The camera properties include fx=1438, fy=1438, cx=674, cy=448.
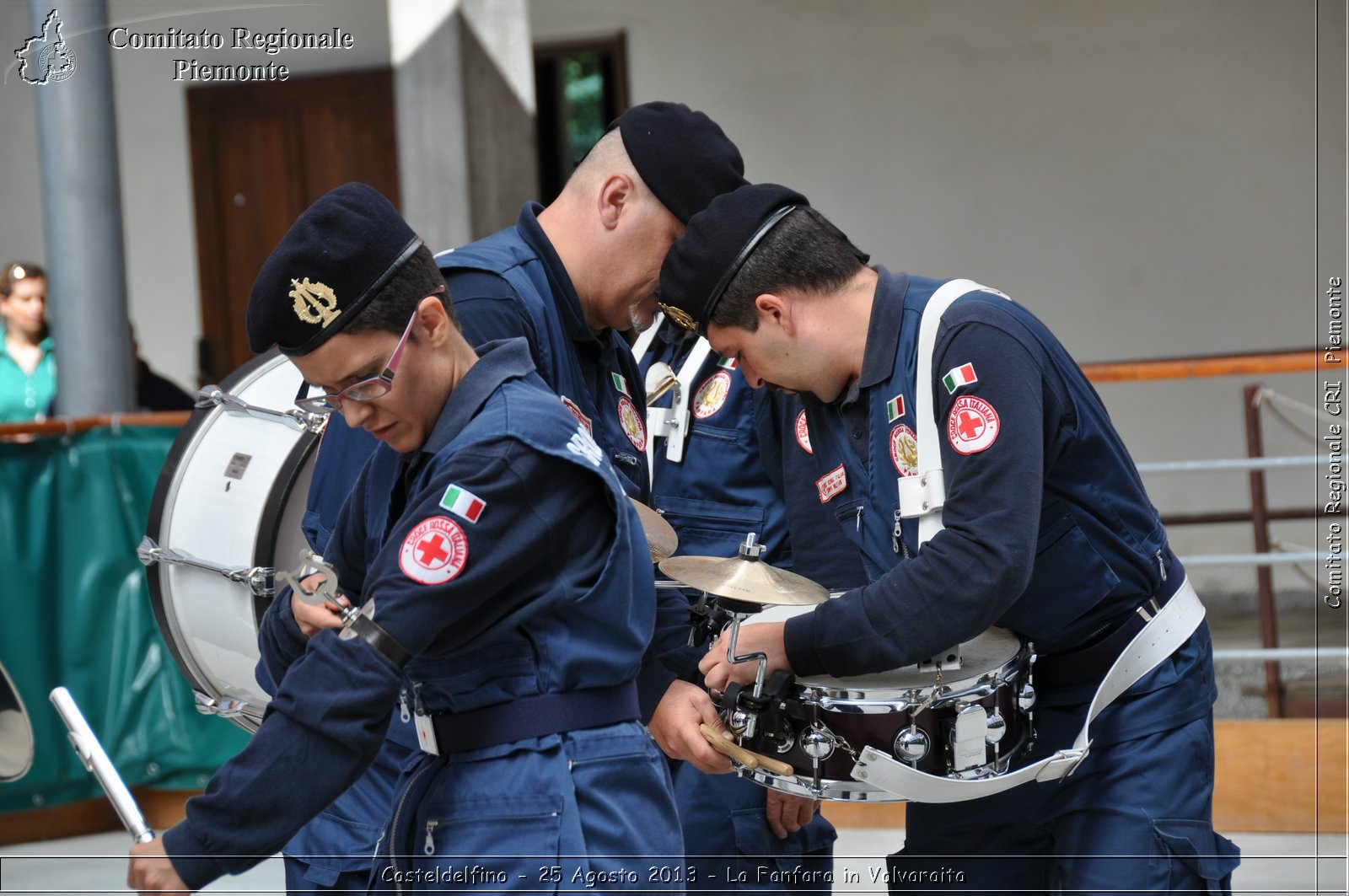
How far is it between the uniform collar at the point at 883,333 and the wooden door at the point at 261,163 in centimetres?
663

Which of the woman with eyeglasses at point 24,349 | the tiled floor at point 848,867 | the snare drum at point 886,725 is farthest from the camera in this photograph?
the woman with eyeglasses at point 24,349

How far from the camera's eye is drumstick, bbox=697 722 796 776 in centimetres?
228

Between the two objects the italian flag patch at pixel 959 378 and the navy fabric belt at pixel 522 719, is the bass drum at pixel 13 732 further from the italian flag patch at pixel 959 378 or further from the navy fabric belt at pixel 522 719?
the italian flag patch at pixel 959 378

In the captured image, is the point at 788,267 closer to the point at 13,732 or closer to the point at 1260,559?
the point at 1260,559

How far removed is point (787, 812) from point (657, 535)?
86 centimetres

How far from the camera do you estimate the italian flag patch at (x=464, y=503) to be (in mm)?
1715

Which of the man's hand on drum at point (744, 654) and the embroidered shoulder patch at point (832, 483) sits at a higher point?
the embroidered shoulder patch at point (832, 483)

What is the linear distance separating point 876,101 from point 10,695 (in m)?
5.32

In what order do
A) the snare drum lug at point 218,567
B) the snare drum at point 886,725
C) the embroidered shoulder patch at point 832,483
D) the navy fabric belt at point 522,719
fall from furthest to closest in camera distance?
the snare drum lug at point 218,567, the embroidered shoulder patch at point 832,483, the snare drum at point 886,725, the navy fabric belt at point 522,719

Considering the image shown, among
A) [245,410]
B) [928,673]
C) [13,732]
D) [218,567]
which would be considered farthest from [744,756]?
[13,732]

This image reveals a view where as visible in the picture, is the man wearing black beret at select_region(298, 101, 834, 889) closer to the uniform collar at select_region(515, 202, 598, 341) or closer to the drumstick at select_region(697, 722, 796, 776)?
the uniform collar at select_region(515, 202, 598, 341)

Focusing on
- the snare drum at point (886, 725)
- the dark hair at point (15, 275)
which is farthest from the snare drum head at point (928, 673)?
the dark hair at point (15, 275)

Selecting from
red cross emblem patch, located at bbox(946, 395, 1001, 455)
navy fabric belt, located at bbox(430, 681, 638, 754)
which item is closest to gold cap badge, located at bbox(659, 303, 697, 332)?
red cross emblem patch, located at bbox(946, 395, 1001, 455)

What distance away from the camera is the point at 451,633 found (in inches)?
68.7
